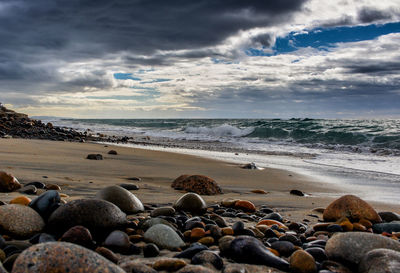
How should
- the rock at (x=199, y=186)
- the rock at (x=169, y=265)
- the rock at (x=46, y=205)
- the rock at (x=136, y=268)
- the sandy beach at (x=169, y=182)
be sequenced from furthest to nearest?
the rock at (x=199, y=186)
the sandy beach at (x=169, y=182)
the rock at (x=46, y=205)
the rock at (x=169, y=265)
the rock at (x=136, y=268)

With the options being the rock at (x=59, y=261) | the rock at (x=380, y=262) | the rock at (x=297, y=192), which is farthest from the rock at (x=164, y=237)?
the rock at (x=297, y=192)

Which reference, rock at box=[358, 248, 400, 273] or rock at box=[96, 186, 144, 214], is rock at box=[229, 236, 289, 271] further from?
rock at box=[96, 186, 144, 214]

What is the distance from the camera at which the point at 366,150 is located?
15.6 metres

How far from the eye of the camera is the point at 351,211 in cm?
371

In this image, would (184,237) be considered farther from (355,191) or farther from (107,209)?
(355,191)

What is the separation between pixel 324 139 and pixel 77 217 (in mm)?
19881

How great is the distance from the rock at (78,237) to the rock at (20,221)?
0.39m

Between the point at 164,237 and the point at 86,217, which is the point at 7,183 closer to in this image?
the point at 86,217

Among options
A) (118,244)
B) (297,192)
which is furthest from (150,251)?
(297,192)

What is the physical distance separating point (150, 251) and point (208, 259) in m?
0.39

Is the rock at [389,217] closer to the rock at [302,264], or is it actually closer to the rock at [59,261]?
the rock at [302,264]

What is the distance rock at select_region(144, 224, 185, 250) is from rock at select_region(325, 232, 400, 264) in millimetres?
1030

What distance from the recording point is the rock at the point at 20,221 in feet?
7.57

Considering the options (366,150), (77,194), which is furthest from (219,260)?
(366,150)
